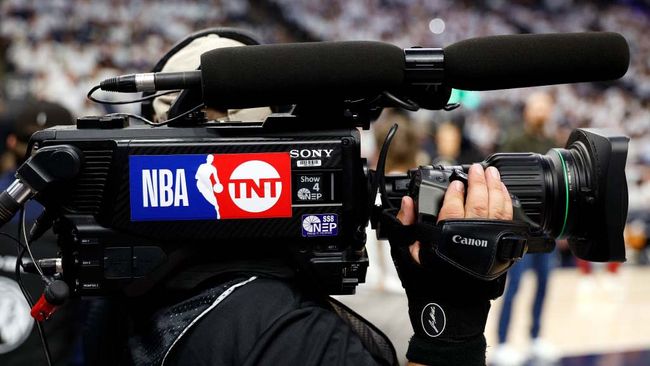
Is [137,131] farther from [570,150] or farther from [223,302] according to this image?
[570,150]

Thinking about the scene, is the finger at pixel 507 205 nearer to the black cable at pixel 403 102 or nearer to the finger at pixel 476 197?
the finger at pixel 476 197

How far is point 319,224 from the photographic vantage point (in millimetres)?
900

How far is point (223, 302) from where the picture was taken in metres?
0.87

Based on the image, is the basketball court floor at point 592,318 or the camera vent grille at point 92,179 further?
the basketball court floor at point 592,318

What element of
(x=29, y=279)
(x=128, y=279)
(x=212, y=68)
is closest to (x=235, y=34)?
(x=212, y=68)

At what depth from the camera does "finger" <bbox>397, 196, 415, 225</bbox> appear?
36.3 inches

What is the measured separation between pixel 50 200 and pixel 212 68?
0.26 metres

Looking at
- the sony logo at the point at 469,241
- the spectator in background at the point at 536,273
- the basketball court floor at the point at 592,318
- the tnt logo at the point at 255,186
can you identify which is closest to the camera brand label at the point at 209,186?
the tnt logo at the point at 255,186

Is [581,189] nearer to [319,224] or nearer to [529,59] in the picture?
[529,59]

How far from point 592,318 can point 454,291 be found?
4.11m

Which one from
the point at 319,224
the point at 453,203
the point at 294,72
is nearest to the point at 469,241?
the point at 453,203

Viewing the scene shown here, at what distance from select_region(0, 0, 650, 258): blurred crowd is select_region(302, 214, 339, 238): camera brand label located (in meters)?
3.76

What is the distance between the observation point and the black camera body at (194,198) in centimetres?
87

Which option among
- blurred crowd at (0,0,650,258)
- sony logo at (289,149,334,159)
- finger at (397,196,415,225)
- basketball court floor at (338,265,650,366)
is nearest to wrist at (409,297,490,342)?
finger at (397,196,415,225)
